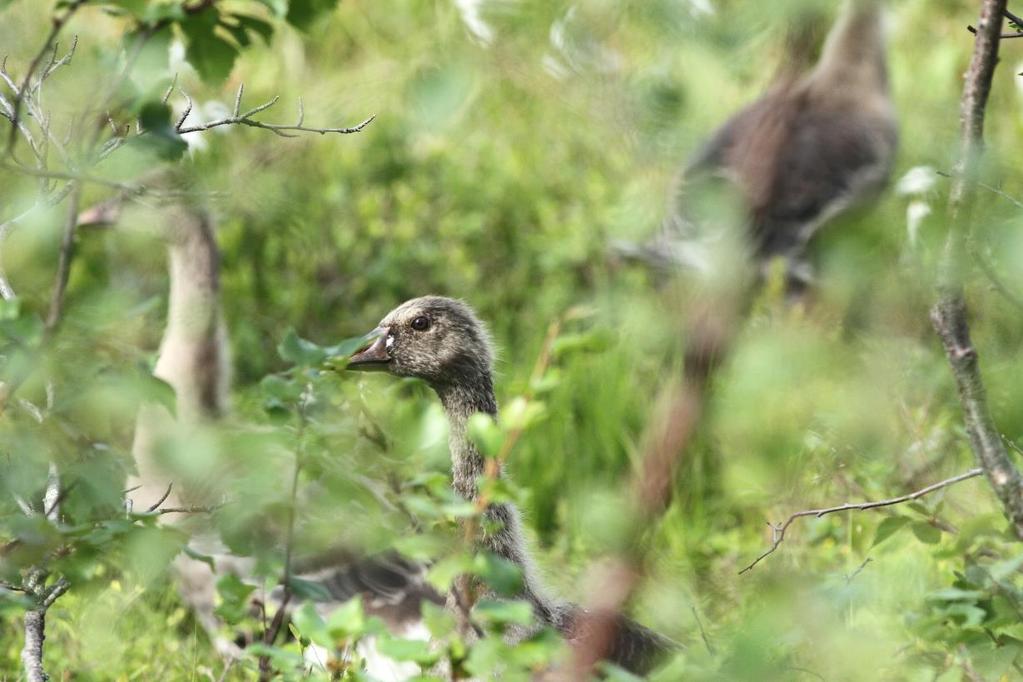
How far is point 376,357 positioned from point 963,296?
1589 mm

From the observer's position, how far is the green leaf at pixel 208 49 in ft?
8.05

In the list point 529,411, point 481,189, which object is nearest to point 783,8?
point 529,411

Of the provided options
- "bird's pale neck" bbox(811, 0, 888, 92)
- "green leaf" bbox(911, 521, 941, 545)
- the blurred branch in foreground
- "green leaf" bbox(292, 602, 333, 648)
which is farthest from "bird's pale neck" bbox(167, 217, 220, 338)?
the blurred branch in foreground

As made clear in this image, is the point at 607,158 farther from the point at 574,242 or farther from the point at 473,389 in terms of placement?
the point at 473,389

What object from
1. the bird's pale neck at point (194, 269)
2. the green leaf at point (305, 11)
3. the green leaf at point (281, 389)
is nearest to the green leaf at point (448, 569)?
the green leaf at point (281, 389)

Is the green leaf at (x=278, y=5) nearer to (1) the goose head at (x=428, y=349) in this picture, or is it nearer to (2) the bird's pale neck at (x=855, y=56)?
(1) the goose head at (x=428, y=349)

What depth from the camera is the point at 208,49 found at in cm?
249

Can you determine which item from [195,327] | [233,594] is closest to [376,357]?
[233,594]

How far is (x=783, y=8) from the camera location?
217 centimetres

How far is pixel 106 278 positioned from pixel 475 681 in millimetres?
3596

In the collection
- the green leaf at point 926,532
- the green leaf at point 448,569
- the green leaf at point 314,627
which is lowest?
the green leaf at point 926,532

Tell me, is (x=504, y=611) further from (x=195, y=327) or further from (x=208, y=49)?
(x=195, y=327)

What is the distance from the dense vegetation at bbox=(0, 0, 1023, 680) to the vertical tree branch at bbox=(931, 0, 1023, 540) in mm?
58

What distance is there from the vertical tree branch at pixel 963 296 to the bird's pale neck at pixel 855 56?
16.1 ft
